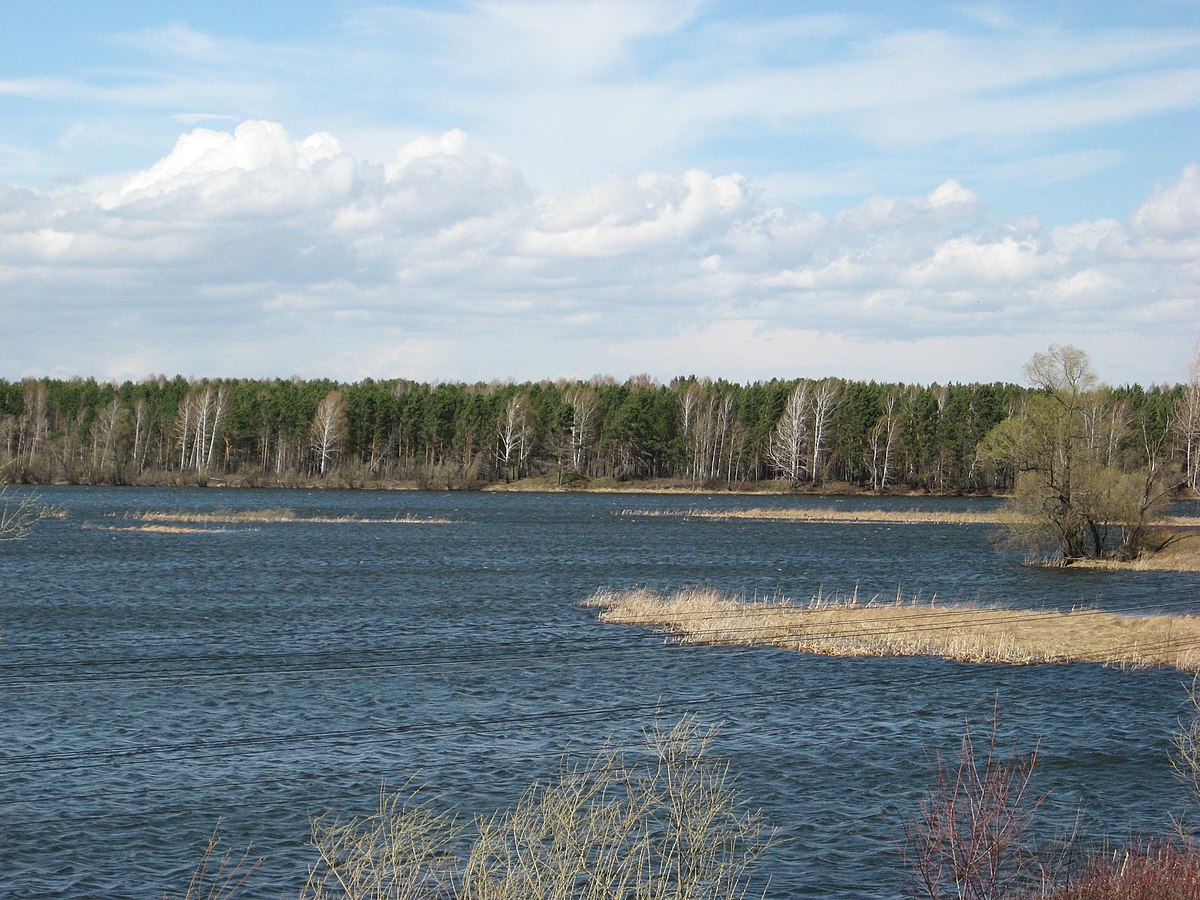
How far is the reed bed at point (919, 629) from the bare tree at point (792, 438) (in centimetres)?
9599

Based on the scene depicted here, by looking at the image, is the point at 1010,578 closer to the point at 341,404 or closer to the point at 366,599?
the point at 366,599

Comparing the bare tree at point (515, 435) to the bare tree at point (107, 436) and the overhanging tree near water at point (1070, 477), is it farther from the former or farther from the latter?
the overhanging tree near water at point (1070, 477)

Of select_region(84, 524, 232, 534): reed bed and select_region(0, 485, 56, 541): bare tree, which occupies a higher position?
select_region(0, 485, 56, 541): bare tree

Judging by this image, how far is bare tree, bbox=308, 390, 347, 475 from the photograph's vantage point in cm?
14400

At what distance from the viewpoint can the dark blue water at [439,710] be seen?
18.2 metres

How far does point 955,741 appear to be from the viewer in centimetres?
2391

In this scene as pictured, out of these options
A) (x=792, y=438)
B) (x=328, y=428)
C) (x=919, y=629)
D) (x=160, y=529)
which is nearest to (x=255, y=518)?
(x=160, y=529)

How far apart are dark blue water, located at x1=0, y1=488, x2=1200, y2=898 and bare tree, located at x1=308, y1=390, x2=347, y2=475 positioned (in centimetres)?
9030

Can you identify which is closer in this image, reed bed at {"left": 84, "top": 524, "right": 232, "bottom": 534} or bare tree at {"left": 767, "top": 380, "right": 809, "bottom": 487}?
reed bed at {"left": 84, "top": 524, "right": 232, "bottom": 534}

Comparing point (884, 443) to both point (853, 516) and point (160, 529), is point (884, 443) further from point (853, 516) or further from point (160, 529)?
point (160, 529)

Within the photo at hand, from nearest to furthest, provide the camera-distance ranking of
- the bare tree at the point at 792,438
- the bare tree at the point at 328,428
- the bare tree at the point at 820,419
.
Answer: the bare tree at the point at 792,438 < the bare tree at the point at 820,419 < the bare tree at the point at 328,428

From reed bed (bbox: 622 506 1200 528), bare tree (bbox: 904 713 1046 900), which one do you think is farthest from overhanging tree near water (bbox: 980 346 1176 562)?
bare tree (bbox: 904 713 1046 900)

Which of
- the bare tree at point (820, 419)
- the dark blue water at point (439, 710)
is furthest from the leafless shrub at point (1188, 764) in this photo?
the bare tree at point (820, 419)

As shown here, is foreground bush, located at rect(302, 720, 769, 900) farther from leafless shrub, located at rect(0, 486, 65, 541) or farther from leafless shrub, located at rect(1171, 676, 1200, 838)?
leafless shrub, located at rect(0, 486, 65, 541)
